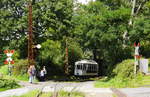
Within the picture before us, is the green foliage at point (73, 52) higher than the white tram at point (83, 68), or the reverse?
the green foliage at point (73, 52)

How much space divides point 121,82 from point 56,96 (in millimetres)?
9139

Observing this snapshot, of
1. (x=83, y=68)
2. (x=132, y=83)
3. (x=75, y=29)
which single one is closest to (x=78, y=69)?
(x=83, y=68)

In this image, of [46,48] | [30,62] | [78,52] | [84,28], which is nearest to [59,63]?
[46,48]

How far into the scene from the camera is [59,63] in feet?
149

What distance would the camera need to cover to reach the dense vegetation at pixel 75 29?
106ft

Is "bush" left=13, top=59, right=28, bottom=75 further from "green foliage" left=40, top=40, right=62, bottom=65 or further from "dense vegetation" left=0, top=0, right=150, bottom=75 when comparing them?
"green foliage" left=40, top=40, right=62, bottom=65

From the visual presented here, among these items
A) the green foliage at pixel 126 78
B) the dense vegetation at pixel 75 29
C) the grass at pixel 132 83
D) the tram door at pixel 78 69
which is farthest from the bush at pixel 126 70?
the tram door at pixel 78 69

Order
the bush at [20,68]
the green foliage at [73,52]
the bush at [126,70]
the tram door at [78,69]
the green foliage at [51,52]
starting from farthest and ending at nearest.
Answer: the green foliage at [73,52]
the tram door at [78,69]
the green foliage at [51,52]
the bush at [20,68]
the bush at [126,70]

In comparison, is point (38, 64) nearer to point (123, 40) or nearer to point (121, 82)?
point (123, 40)

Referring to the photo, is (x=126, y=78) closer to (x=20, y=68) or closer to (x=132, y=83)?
(x=132, y=83)

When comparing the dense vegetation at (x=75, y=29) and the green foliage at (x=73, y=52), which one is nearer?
the dense vegetation at (x=75, y=29)

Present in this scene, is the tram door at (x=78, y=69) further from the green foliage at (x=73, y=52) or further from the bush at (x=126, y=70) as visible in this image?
the bush at (x=126, y=70)

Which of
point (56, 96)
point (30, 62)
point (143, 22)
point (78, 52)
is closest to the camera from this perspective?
point (56, 96)

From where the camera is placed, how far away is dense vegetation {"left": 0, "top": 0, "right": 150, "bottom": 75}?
32.2m
